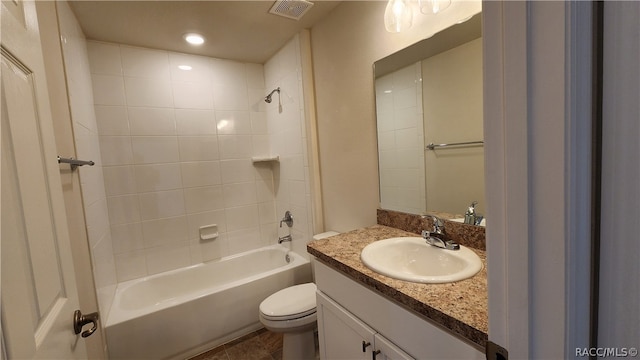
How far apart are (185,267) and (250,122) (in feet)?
5.01

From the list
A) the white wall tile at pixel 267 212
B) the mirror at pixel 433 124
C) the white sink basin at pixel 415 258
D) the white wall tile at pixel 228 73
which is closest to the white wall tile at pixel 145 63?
the white wall tile at pixel 228 73

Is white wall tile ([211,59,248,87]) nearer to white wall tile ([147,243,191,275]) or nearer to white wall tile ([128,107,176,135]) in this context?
white wall tile ([128,107,176,135])

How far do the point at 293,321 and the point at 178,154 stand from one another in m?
1.75

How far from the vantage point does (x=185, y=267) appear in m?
2.45

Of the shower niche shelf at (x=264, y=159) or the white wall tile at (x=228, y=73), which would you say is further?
the shower niche shelf at (x=264, y=159)

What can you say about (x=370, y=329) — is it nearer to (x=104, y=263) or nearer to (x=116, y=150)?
(x=104, y=263)

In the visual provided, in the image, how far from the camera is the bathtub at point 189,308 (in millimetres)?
1705

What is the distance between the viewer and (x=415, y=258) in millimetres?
1238

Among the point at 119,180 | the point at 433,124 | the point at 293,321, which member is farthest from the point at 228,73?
the point at 293,321

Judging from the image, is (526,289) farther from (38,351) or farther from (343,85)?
(343,85)

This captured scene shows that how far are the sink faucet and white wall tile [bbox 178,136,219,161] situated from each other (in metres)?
2.07

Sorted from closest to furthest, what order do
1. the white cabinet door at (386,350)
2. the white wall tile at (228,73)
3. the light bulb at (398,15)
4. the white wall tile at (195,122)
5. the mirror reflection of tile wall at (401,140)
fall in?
the white cabinet door at (386,350), the light bulb at (398,15), the mirror reflection of tile wall at (401,140), the white wall tile at (195,122), the white wall tile at (228,73)

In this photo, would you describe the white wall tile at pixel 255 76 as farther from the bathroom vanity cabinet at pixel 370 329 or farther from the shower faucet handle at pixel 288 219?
the bathroom vanity cabinet at pixel 370 329

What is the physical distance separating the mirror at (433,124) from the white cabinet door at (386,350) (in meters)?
0.65
